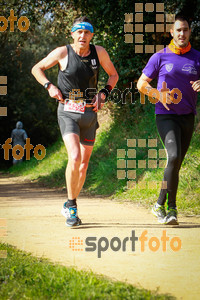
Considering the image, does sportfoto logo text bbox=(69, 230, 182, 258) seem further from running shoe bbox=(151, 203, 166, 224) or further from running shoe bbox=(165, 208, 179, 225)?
running shoe bbox=(151, 203, 166, 224)

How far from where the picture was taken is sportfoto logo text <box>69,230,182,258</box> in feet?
17.8

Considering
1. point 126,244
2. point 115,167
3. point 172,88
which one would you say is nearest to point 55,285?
point 126,244

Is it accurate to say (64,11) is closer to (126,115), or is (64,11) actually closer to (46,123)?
(126,115)

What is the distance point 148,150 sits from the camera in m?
12.7

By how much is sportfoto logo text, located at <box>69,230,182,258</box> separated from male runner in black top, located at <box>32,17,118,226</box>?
1.02m

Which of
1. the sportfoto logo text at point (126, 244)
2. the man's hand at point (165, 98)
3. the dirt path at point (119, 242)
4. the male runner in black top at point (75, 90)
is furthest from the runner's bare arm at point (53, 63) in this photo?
the sportfoto logo text at point (126, 244)

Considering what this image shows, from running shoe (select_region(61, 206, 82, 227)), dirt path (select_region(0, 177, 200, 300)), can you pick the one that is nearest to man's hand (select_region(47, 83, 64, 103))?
running shoe (select_region(61, 206, 82, 227))

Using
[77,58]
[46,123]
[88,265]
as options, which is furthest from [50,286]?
[46,123]

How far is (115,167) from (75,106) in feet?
20.9

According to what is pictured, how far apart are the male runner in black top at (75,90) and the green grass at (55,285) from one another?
2.27 meters

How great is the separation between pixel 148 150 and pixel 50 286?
9.02 meters

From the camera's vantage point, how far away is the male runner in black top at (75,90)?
6.67m

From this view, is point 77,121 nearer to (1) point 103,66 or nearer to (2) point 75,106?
(2) point 75,106

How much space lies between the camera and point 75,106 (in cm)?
674
